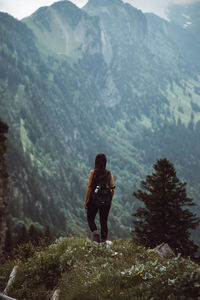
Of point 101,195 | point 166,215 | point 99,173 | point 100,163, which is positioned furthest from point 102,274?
point 166,215

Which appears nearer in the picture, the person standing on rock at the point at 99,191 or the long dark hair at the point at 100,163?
the person standing on rock at the point at 99,191

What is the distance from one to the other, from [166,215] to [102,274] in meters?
12.4

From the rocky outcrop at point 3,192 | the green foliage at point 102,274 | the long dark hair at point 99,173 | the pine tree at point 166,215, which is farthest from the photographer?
the rocky outcrop at point 3,192

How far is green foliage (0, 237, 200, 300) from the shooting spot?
4.57 metres

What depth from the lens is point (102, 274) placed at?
5.40 m

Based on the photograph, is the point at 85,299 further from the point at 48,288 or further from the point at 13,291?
the point at 13,291

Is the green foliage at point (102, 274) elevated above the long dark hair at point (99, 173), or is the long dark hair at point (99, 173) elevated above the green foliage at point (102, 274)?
the long dark hair at point (99, 173)

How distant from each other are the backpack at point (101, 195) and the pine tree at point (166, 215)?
925 cm

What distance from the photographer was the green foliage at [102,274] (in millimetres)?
4566

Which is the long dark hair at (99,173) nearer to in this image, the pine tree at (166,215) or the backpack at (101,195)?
the backpack at (101,195)

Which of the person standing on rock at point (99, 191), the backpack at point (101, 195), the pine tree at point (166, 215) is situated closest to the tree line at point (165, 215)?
the pine tree at point (166, 215)

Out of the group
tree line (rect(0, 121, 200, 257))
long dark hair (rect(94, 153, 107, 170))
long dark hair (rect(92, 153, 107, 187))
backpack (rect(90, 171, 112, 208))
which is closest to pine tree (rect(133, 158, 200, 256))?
tree line (rect(0, 121, 200, 257))

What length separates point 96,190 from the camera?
7.84 metres

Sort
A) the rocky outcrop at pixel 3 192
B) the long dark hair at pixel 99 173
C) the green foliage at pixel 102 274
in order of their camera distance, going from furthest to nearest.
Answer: the rocky outcrop at pixel 3 192, the long dark hair at pixel 99 173, the green foliage at pixel 102 274
